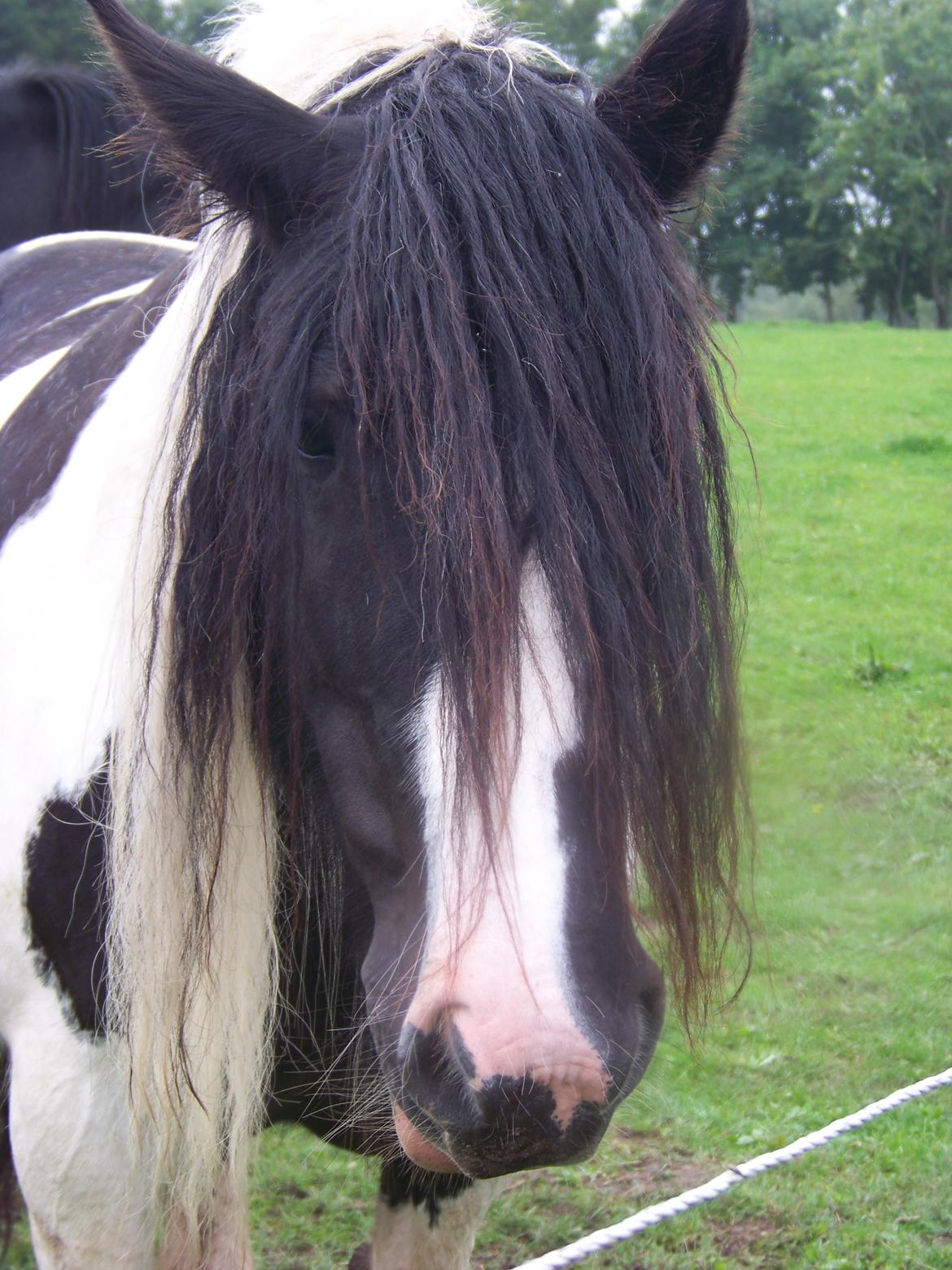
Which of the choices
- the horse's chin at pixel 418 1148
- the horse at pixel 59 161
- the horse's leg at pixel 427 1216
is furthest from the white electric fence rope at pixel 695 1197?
the horse at pixel 59 161

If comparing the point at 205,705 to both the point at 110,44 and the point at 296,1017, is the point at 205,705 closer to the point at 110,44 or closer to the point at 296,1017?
the point at 296,1017

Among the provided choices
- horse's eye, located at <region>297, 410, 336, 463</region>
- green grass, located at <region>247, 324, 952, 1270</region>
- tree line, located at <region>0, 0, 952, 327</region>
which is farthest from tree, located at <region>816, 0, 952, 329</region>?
horse's eye, located at <region>297, 410, 336, 463</region>

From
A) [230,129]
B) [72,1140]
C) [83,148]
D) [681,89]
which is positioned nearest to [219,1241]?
[72,1140]

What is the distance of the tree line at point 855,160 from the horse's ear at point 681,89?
29.6 metres

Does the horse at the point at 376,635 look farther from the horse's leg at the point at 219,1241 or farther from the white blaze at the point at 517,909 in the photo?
the horse's leg at the point at 219,1241

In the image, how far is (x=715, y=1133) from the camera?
3.39 m

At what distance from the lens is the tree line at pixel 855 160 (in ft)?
→ 108

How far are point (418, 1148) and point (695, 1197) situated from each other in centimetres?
77

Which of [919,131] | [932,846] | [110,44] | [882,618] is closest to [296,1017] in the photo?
[110,44]

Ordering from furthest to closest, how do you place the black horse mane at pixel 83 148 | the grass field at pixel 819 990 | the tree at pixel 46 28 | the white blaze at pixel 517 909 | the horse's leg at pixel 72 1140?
the tree at pixel 46 28 → the black horse mane at pixel 83 148 → the grass field at pixel 819 990 → the horse's leg at pixel 72 1140 → the white blaze at pixel 517 909

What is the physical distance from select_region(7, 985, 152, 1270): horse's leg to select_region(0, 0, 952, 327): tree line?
29980 millimetres

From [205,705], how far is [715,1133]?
2.49m

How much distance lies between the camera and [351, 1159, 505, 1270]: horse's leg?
2.04 meters

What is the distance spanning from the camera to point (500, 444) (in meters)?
1.33
